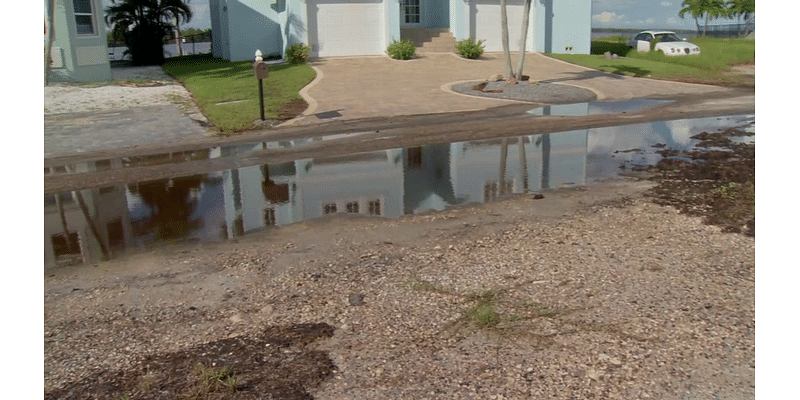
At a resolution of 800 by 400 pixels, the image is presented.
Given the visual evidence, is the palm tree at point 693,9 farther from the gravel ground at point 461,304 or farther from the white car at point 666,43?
the gravel ground at point 461,304

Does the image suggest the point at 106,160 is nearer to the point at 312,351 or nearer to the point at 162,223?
the point at 162,223

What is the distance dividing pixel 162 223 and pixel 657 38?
29052 millimetres

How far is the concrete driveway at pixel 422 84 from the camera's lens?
1628 centimetres

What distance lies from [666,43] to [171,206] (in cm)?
2714

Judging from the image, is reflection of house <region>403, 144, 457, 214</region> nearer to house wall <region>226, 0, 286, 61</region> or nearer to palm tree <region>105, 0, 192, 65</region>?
house wall <region>226, 0, 286, 61</region>

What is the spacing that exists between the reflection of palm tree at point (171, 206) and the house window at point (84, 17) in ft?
57.6

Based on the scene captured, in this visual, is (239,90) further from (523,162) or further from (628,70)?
(628,70)

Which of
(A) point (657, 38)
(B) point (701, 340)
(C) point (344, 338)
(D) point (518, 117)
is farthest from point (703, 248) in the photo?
(A) point (657, 38)

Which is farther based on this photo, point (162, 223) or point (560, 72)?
point (560, 72)

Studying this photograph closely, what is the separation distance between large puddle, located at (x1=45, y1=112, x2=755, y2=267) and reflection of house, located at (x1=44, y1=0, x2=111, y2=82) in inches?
568

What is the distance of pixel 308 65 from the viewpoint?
2509 centimetres

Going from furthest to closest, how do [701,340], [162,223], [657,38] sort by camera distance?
[657,38]
[162,223]
[701,340]

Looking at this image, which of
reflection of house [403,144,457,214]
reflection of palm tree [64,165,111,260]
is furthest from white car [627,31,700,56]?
reflection of palm tree [64,165,111,260]

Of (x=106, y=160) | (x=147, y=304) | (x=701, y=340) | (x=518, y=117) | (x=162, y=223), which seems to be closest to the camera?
(x=701, y=340)
